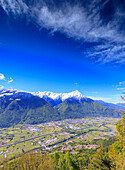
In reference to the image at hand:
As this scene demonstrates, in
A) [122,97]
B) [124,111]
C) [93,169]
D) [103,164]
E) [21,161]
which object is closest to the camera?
[122,97]

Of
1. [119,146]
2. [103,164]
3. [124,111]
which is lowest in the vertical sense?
[103,164]

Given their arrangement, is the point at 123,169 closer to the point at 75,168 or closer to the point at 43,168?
the point at 43,168

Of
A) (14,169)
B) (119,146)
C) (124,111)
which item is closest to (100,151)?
(119,146)

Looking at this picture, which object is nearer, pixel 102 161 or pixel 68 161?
pixel 102 161

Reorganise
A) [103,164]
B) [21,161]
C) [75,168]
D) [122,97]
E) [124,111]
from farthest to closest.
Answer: [75,168] → [103,164] → [21,161] → [124,111] → [122,97]

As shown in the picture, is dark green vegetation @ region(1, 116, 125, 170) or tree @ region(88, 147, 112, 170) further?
tree @ region(88, 147, 112, 170)

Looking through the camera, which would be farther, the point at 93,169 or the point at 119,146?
the point at 119,146

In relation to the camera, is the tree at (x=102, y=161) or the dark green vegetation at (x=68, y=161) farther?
the tree at (x=102, y=161)

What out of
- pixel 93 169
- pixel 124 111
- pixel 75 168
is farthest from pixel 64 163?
pixel 124 111

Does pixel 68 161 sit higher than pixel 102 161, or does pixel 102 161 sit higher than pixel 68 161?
pixel 102 161

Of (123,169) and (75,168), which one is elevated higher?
(123,169)

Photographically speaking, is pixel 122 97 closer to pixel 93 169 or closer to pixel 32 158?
pixel 32 158
